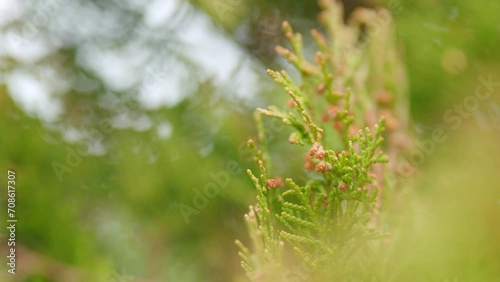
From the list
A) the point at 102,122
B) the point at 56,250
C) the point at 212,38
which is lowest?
the point at 56,250

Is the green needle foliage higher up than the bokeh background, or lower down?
lower down

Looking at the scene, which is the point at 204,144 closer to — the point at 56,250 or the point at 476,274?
the point at 56,250

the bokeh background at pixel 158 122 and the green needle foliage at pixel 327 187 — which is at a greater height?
the bokeh background at pixel 158 122

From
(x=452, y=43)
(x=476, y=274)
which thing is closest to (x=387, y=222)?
(x=476, y=274)

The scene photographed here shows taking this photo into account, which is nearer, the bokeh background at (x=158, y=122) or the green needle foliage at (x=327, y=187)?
the green needle foliage at (x=327, y=187)

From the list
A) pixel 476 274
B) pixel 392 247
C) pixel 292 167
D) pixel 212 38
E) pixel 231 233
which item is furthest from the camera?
pixel 212 38

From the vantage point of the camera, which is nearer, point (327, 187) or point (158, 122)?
point (327, 187)

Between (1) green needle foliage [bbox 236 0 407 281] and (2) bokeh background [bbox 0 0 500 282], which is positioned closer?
(1) green needle foliage [bbox 236 0 407 281]

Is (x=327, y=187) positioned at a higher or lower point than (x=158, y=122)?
lower
